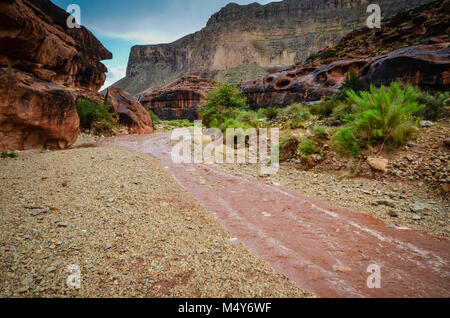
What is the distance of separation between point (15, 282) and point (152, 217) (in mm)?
1309

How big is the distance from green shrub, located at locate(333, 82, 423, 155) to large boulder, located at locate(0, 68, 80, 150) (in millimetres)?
9284

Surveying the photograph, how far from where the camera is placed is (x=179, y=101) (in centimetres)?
3872

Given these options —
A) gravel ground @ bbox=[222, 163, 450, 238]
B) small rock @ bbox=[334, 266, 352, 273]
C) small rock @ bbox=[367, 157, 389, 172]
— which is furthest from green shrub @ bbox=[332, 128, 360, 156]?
small rock @ bbox=[334, 266, 352, 273]

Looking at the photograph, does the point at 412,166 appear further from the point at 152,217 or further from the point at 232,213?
the point at 152,217

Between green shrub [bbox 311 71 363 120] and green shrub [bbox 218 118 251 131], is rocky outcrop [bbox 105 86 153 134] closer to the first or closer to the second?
green shrub [bbox 218 118 251 131]

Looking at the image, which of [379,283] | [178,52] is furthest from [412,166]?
[178,52]

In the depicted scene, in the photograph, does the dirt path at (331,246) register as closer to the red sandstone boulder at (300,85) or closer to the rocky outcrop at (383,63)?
the rocky outcrop at (383,63)

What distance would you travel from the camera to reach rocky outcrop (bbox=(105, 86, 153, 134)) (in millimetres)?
14820

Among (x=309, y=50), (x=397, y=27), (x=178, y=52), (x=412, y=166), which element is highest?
(x=178, y=52)

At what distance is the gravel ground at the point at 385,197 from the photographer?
2.68 meters

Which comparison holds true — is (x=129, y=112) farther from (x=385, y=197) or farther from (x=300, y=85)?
(x=385, y=197)

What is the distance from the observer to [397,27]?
20.0 meters

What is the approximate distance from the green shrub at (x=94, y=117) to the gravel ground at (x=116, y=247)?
985 centimetres

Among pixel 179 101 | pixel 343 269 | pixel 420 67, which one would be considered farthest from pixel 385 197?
pixel 179 101
